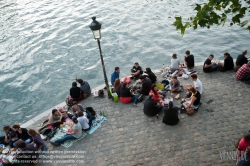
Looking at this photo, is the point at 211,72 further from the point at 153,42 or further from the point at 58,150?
the point at 58,150

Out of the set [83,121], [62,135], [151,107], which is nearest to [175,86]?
[151,107]

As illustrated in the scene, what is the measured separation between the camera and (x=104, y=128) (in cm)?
1190

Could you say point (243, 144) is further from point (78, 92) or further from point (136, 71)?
point (78, 92)

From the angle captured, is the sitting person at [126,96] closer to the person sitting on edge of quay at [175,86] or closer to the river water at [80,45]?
the person sitting on edge of quay at [175,86]

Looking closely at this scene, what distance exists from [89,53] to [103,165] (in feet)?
45.4

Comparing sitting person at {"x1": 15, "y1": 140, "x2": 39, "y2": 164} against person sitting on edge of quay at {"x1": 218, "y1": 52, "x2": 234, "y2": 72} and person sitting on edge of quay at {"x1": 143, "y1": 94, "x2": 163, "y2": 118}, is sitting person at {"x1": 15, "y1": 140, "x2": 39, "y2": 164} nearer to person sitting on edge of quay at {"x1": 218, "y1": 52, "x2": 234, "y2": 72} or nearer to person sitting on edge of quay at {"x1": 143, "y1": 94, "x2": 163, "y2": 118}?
person sitting on edge of quay at {"x1": 143, "y1": 94, "x2": 163, "y2": 118}

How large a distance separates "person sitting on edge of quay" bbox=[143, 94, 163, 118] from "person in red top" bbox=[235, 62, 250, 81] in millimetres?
5251

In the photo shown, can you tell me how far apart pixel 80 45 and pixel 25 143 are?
576 inches

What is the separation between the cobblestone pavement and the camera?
9859 mm

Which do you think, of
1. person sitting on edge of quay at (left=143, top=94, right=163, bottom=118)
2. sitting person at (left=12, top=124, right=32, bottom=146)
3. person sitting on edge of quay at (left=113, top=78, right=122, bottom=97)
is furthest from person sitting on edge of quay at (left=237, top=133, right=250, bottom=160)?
sitting person at (left=12, top=124, right=32, bottom=146)

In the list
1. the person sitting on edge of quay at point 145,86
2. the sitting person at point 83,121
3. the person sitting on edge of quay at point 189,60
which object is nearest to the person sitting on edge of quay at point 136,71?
the person sitting on edge of quay at point 145,86

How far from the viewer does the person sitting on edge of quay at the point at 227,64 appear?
576 inches

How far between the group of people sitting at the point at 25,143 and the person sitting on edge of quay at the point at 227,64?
11.0 meters

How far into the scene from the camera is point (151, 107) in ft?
38.4
